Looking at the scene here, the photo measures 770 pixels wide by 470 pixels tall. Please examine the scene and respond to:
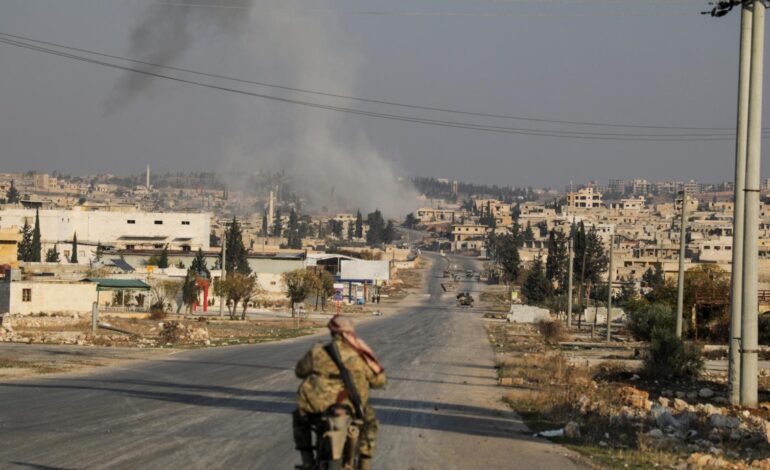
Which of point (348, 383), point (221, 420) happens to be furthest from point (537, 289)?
point (348, 383)

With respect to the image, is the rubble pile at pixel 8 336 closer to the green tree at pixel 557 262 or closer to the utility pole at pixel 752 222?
the utility pole at pixel 752 222

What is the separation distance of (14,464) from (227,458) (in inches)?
95.3

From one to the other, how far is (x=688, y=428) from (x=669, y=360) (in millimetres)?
11488

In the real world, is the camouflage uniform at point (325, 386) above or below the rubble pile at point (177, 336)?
above

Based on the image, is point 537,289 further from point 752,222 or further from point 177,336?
point 752,222

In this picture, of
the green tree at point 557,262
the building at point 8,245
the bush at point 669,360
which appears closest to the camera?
the bush at point 669,360

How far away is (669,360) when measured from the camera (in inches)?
1128

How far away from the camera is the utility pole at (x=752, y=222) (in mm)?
20219

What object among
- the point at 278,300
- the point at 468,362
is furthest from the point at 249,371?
the point at 278,300

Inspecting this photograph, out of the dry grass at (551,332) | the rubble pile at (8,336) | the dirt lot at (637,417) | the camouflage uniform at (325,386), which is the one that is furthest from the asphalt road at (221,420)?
the dry grass at (551,332)

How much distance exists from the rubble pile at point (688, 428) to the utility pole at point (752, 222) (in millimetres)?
933

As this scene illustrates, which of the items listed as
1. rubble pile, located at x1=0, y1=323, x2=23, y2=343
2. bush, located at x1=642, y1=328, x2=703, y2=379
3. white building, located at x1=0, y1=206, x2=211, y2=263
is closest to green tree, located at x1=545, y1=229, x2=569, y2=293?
white building, located at x1=0, y1=206, x2=211, y2=263

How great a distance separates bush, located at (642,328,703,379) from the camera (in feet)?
93.9

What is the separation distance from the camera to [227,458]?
42.0 ft
